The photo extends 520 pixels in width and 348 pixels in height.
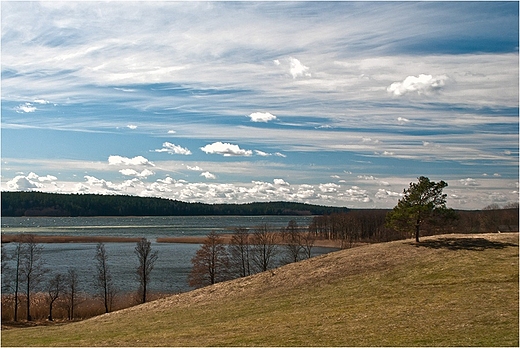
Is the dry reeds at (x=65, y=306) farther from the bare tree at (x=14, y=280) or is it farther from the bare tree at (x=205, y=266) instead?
the bare tree at (x=205, y=266)

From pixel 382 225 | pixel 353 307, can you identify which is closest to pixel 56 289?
pixel 353 307

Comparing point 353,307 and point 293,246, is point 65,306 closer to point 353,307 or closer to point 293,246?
point 293,246

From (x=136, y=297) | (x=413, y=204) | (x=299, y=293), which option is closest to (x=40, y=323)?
(x=136, y=297)

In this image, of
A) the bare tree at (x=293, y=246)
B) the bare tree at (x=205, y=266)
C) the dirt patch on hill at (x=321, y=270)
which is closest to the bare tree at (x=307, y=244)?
the bare tree at (x=293, y=246)

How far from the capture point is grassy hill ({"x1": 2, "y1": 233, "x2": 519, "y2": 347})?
23.0m

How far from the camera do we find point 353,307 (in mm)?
30578

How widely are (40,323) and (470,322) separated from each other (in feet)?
142

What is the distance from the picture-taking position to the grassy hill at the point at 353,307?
23.0 meters

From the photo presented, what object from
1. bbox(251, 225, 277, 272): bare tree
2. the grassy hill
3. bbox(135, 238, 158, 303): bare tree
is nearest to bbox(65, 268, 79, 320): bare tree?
bbox(135, 238, 158, 303): bare tree

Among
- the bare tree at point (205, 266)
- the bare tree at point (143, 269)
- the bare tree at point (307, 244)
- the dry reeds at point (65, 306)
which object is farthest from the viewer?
the bare tree at point (307, 244)

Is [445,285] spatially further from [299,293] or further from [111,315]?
[111,315]

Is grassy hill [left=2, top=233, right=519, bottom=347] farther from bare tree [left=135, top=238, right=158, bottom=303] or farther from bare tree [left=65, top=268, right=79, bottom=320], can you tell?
bare tree [left=65, top=268, right=79, bottom=320]

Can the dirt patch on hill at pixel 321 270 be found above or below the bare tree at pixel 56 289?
above

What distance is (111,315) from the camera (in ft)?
133
